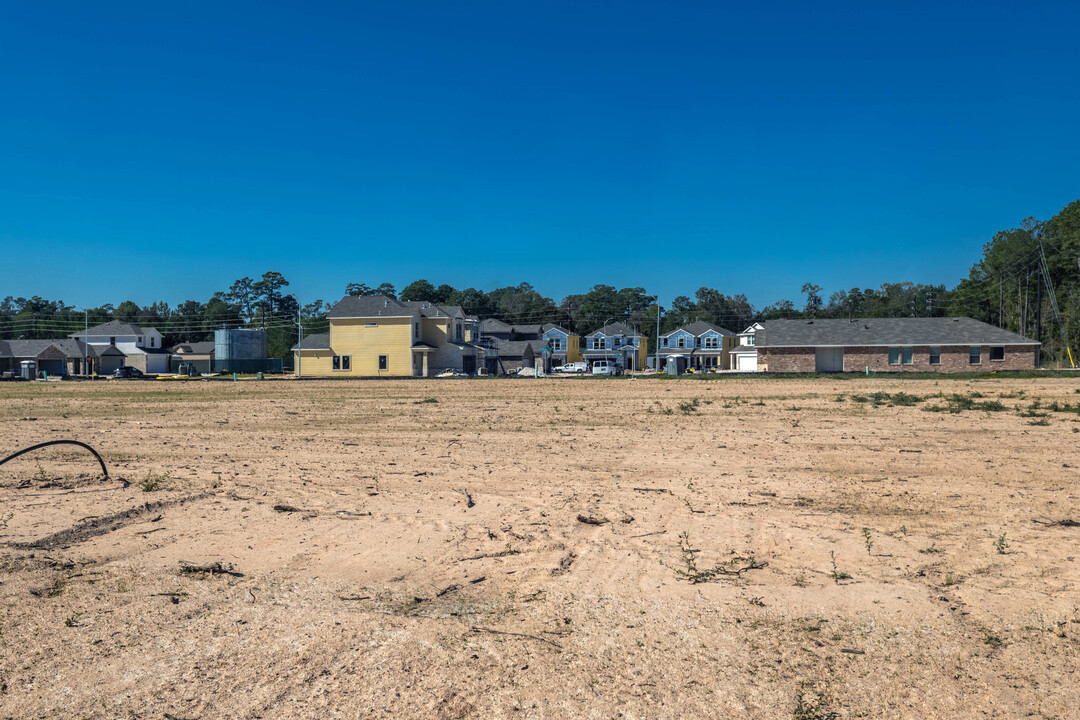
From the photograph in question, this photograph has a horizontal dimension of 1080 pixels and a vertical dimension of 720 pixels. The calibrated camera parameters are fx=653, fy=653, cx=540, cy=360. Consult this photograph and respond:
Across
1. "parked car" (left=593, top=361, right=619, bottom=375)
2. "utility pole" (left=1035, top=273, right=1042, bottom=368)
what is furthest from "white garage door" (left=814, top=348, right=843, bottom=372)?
"parked car" (left=593, top=361, right=619, bottom=375)

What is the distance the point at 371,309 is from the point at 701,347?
4308 centimetres

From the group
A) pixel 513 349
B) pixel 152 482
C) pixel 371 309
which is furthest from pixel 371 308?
pixel 152 482

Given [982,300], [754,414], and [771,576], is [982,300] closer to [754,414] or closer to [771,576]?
[754,414]

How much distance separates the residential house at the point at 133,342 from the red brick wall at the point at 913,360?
7019cm

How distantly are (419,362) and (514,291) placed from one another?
92.5 meters

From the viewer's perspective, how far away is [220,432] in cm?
1566

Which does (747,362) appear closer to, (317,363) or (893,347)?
(893,347)

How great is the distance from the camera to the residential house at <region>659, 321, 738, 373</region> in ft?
270

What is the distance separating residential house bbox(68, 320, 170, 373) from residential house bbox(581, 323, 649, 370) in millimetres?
53492

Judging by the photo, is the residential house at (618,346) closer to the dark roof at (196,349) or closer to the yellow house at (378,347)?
the yellow house at (378,347)

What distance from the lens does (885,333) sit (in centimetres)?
5634

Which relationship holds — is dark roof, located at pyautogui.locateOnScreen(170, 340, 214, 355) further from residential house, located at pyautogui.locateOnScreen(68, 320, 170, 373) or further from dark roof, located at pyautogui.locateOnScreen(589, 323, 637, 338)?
dark roof, located at pyautogui.locateOnScreen(589, 323, 637, 338)

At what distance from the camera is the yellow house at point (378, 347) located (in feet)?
Result: 197

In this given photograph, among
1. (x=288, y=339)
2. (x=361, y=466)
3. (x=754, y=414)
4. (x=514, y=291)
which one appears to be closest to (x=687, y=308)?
(x=514, y=291)
